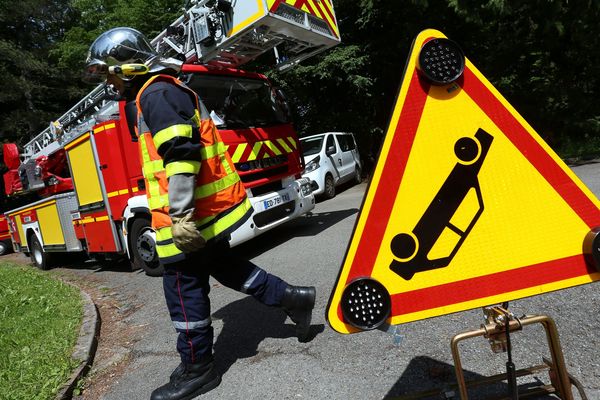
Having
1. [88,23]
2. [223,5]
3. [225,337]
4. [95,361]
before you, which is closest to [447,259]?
[225,337]

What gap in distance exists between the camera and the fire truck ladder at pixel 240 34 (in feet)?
16.5

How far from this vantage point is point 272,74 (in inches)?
527

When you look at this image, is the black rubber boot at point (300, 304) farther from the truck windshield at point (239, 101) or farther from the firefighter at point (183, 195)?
the truck windshield at point (239, 101)

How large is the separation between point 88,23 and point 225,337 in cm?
2300

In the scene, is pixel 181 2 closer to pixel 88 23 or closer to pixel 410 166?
pixel 88 23

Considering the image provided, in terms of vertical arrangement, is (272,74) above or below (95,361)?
above

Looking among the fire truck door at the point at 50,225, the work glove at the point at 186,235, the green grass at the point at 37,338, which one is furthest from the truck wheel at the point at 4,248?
the work glove at the point at 186,235

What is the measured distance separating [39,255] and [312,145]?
6808mm

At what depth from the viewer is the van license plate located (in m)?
5.71

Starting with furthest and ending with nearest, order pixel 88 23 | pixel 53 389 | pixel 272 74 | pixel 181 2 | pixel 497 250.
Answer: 1. pixel 88 23
2. pixel 181 2
3. pixel 272 74
4. pixel 53 389
5. pixel 497 250

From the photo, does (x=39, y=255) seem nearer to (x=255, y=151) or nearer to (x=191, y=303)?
(x=255, y=151)

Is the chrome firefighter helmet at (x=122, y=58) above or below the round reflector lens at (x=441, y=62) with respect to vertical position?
above

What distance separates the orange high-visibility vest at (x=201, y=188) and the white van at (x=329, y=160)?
Result: 6.83m

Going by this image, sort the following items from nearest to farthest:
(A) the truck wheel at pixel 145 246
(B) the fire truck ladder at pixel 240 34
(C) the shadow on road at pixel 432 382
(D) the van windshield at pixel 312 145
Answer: (C) the shadow on road at pixel 432 382, (B) the fire truck ladder at pixel 240 34, (A) the truck wheel at pixel 145 246, (D) the van windshield at pixel 312 145
